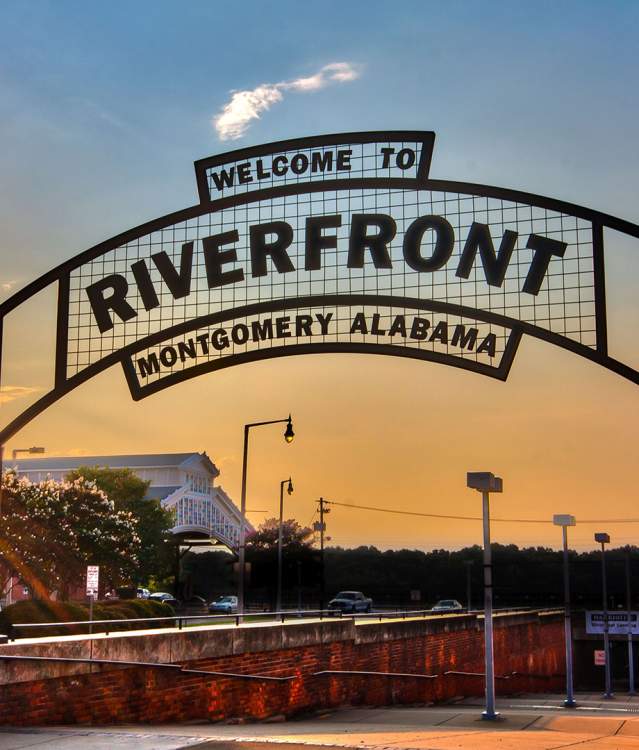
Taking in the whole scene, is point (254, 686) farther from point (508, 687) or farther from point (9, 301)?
point (508, 687)

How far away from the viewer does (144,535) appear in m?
84.0

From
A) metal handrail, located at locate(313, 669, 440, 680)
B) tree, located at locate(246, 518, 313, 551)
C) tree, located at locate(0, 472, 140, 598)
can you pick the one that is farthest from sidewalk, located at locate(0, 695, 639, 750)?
tree, located at locate(246, 518, 313, 551)

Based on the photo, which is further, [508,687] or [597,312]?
[508,687]

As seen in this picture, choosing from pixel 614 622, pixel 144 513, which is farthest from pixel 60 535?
pixel 614 622

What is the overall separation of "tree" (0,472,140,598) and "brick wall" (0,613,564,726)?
34.0 m

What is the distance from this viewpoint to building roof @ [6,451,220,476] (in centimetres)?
11881

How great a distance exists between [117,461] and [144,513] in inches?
1446

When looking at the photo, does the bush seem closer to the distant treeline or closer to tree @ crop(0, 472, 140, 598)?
tree @ crop(0, 472, 140, 598)

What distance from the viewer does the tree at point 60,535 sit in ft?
202

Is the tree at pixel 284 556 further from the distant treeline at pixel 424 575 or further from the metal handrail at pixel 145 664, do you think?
the metal handrail at pixel 145 664

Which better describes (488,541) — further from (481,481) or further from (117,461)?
(117,461)

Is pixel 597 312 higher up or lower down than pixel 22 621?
higher up

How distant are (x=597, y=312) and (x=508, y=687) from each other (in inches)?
1432

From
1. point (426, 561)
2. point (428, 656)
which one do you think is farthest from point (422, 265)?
point (426, 561)
